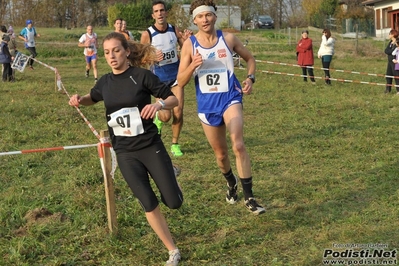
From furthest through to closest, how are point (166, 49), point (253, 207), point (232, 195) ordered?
point (166, 49) → point (232, 195) → point (253, 207)

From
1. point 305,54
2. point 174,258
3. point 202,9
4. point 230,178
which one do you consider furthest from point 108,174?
point 305,54

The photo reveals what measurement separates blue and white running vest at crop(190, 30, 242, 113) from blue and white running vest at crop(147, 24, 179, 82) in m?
2.22

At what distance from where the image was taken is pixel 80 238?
5027mm

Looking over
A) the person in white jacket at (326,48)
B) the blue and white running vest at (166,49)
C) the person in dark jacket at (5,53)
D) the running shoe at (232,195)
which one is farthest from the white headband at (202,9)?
the person in dark jacket at (5,53)

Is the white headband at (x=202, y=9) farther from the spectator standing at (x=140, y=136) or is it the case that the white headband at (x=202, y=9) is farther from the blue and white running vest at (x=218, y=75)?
the spectator standing at (x=140, y=136)

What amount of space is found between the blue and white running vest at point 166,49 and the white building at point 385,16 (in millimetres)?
37237

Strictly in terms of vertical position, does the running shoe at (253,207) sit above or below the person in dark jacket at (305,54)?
below

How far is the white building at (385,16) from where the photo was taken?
4303cm

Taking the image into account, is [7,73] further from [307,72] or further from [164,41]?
[164,41]

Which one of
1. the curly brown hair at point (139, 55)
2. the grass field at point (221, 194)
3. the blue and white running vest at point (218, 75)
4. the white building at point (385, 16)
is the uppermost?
the white building at point (385, 16)

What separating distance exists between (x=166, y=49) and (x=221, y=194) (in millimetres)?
2568

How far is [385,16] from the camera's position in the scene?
44844mm

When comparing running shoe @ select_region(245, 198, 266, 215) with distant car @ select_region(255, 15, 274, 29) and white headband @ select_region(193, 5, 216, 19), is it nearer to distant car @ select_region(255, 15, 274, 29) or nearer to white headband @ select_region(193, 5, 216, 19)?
white headband @ select_region(193, 5, 216, 19)

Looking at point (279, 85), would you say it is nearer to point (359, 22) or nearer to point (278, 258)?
point (278, 258)
